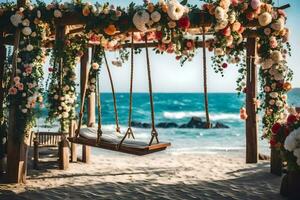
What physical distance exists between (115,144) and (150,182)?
4.35 ft

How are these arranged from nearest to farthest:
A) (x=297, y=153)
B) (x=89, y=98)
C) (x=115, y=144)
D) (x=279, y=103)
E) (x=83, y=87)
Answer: (x=297, y=153), (x=115, y=144), (x=279, y=103), (x=83, y=87), (x=89, y=98)

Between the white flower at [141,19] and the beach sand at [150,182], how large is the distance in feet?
8.24

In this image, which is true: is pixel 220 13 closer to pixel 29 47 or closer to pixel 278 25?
pixel 278 25

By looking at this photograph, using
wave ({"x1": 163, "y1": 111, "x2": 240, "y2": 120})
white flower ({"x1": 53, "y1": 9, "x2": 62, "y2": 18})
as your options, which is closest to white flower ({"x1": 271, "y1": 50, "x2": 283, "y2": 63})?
white flower ({"x1": 53, "y1": 9, "x2": 62, "y2": 18})

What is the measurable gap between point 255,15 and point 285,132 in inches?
71.0

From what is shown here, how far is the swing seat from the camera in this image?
543cm

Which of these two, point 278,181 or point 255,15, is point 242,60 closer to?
point 255,15

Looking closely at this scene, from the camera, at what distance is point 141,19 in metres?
5.53

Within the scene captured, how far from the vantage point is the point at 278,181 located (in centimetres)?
657

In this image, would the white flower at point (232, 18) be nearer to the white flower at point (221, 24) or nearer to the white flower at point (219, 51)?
the white flower at point (221, 24)

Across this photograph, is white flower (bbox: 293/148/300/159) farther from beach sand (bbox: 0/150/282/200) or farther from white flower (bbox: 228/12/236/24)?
white flower (bbox: 228/12/236/24)

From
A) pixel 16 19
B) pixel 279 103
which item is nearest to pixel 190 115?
pixel 279 103

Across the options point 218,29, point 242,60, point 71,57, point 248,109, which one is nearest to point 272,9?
point 218,29

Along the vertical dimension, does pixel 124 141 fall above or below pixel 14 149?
above
